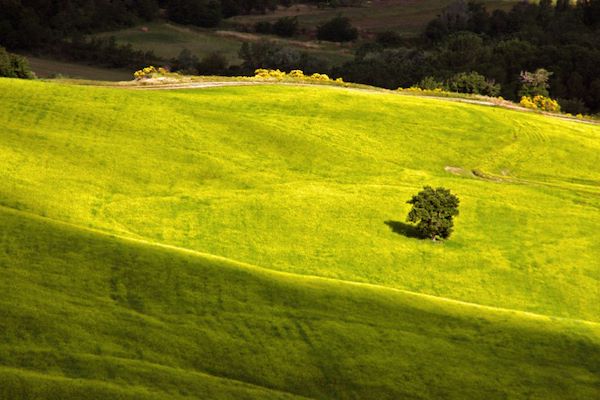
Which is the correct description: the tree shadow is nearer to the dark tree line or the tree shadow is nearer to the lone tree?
the lone tree

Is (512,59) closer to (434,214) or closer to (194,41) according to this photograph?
(194,41)

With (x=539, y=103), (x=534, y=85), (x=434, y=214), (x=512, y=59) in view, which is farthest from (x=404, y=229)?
(x=512, y=59)

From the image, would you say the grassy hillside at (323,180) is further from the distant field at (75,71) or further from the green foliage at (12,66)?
the distant field at (75,71)

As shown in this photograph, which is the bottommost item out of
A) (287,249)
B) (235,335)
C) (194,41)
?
(194,41)

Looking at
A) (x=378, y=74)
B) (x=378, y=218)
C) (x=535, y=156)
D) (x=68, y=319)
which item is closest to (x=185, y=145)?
(x=378, y=218)

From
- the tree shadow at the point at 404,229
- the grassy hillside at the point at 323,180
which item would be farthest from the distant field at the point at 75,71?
the tree shadow at the point at 404,229
